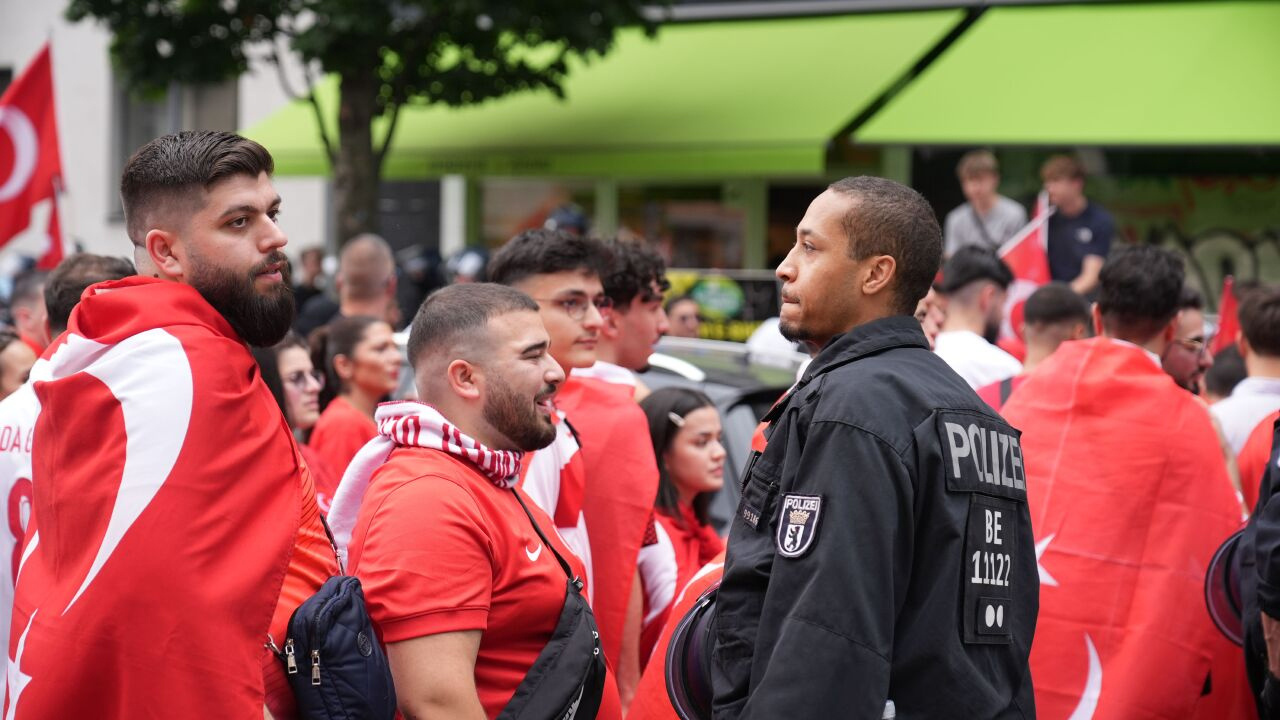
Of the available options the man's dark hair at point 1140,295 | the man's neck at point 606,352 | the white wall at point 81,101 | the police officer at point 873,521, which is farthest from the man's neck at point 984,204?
the white wall at point 81,101

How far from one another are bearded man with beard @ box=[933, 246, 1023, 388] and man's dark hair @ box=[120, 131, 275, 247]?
10.9 ft

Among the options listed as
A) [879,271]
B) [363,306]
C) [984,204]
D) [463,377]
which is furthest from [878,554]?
[984,204]

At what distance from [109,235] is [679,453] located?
16.9 m

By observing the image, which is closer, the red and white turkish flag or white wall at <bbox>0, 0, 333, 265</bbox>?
the red and white turkish flag

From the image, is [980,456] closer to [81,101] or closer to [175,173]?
[175,173]

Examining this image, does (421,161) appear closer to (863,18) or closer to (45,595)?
(863,18)

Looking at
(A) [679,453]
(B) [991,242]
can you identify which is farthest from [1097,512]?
(B) [991,242]

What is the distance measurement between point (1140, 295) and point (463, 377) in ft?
8.22

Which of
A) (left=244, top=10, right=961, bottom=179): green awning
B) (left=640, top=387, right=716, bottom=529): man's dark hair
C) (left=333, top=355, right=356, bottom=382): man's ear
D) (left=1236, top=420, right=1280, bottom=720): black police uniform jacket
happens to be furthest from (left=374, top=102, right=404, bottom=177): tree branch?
(left=1236, top=420, right=1280, bottom=720): black police uniform jacket

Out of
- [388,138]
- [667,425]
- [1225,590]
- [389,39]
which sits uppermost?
[389,39]

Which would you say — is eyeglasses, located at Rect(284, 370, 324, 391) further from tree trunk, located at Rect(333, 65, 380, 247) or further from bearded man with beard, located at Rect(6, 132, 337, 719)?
tree trunk, located at Rect(333, 65, 380, 247)

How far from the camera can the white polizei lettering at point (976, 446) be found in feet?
8.48

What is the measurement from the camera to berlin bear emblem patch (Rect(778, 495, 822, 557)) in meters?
2.44

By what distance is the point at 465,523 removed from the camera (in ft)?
8.91
